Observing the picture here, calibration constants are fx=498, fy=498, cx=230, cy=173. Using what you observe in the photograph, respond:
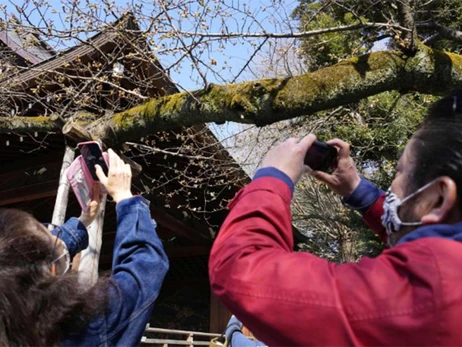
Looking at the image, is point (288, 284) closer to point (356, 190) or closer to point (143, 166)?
point (356, 190)

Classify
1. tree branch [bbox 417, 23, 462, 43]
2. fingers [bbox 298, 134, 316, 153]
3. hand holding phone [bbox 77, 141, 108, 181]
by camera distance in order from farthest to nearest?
tree branch [bbox 417, 23, 462, 43] < hand holding phone [bbox 77, 141, 108, 181] < fingers [bbox 298, 134, 316, 153]

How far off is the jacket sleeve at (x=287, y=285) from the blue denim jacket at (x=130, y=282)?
42cm

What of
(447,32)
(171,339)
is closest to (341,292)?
(447,32)

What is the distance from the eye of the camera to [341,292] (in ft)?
2.53

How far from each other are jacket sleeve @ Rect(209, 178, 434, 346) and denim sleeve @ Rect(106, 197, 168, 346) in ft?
1.38

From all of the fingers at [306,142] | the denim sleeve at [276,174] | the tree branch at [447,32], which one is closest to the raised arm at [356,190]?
the fingers at [306,142]

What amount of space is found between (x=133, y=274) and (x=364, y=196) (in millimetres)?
660

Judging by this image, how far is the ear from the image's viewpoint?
0.87 m

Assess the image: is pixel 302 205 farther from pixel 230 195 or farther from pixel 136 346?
pixel 136 346

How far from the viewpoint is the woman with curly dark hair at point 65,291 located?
1.05 m

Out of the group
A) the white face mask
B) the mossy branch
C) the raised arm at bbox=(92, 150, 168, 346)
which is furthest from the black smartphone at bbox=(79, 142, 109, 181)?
the mossy branch

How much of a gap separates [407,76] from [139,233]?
8.58 ft

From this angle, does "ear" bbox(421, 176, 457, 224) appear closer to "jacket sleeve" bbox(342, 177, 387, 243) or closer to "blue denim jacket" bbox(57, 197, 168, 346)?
"jacket sleeve" bbox(342, 177, 387, 243)

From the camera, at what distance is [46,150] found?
6.19 metres
